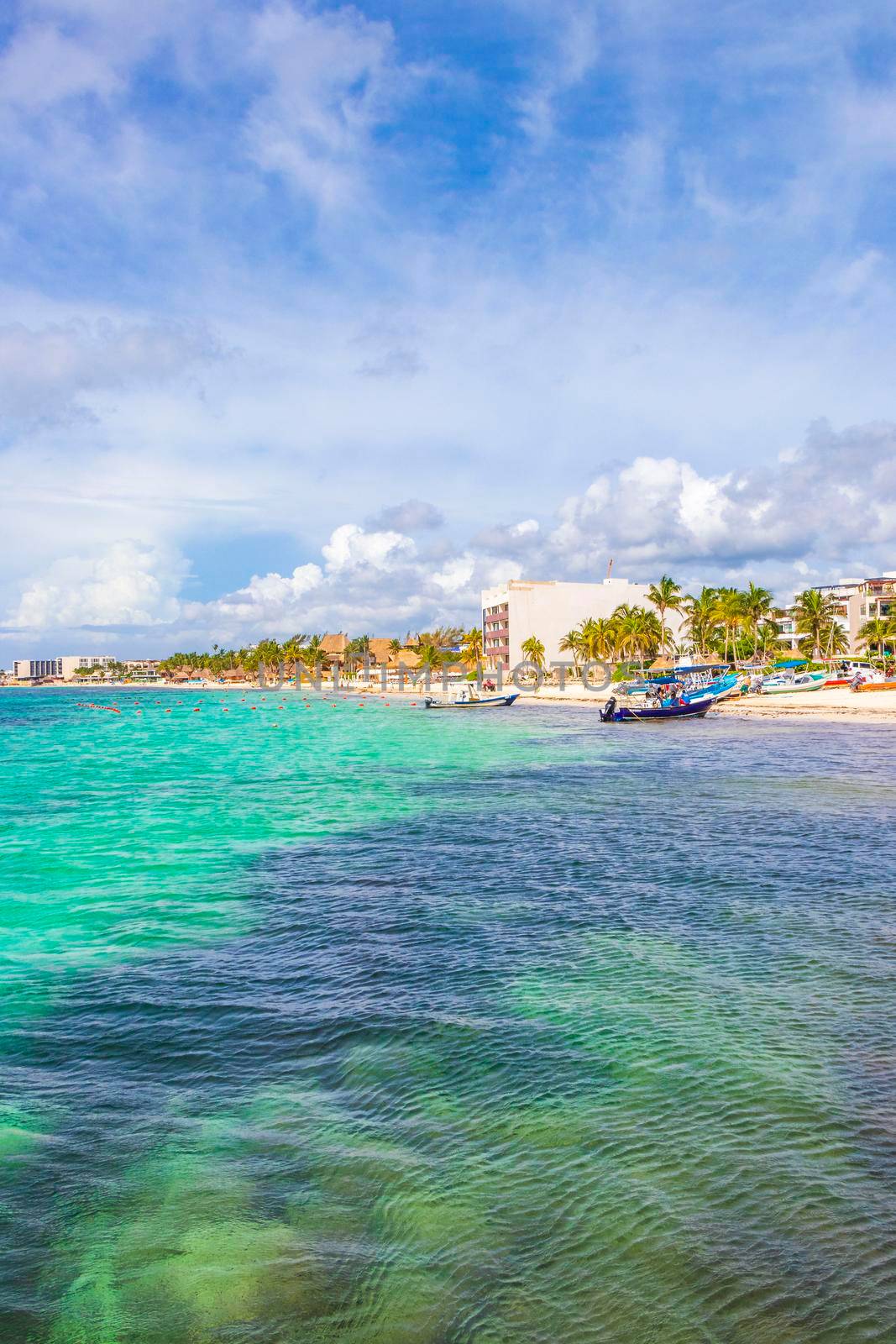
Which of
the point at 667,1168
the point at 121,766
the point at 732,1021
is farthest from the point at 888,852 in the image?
the point at 121,766

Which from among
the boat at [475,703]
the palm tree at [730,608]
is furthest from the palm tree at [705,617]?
the boat at [475,703]

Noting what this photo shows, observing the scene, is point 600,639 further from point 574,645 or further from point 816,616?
point 816,616

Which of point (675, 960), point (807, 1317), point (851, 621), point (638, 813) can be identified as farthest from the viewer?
point (851, 621)

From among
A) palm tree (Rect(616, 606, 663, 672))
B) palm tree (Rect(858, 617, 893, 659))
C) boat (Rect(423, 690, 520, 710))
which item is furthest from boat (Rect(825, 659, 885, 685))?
boat (Rect(423, 690, 520, 710))

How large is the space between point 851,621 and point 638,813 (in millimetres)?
123999

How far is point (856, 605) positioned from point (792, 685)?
61562 mm

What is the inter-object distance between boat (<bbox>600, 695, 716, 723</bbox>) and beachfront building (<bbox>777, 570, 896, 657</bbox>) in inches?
2404

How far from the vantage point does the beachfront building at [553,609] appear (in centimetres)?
13400

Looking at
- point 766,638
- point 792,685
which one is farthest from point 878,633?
point 792,685

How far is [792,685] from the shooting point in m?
81.1

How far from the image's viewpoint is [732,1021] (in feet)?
32.1

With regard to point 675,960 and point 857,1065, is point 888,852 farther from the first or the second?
point 857,1065

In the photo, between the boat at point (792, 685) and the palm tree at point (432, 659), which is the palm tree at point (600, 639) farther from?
the palm tree at point (432, 659)

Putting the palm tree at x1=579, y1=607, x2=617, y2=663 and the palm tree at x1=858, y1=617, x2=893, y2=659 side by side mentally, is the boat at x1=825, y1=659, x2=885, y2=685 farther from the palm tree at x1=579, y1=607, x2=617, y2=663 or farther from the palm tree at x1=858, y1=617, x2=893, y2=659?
the palm tree at x1=579, y1=607, x2=617, y2=663
